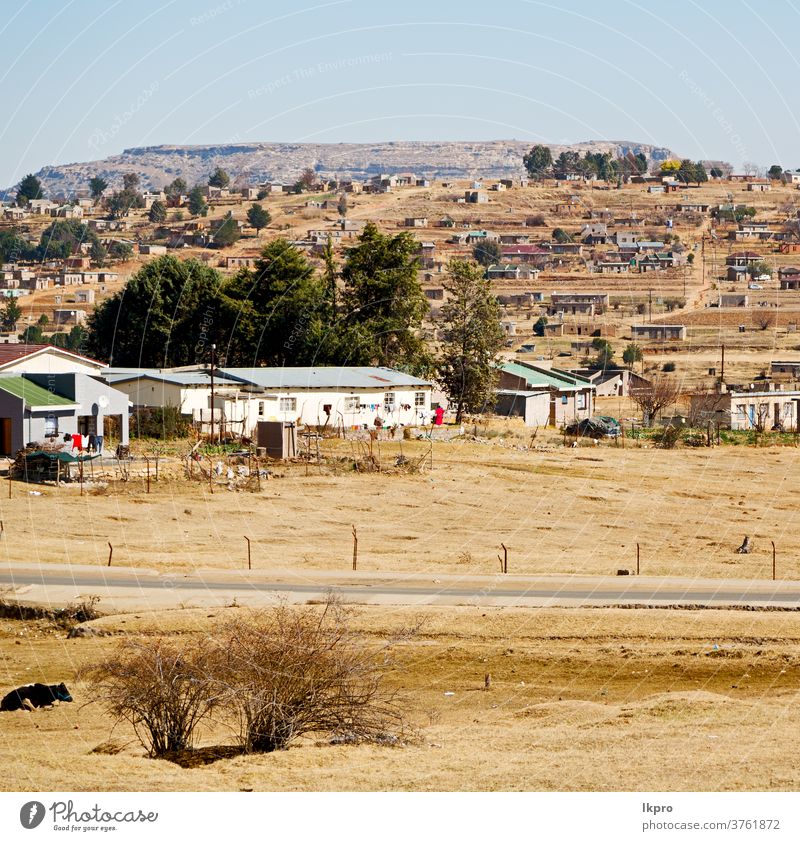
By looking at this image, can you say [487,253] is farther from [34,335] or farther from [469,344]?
[469,344]

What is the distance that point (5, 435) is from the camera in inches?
1962

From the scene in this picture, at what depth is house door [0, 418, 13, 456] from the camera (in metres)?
49.7

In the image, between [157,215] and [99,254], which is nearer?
A: [99,254]

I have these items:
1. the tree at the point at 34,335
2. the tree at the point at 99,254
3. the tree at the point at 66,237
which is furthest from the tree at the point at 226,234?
the tree at the point at 34,335

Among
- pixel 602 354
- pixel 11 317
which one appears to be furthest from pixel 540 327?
pixel 11 317

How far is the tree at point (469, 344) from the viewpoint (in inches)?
2749

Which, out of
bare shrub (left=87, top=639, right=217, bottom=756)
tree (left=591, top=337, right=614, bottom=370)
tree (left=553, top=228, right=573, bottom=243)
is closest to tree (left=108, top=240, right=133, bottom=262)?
tree (left=553, top=228, right=573, bottom=243)

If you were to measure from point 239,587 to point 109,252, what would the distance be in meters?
122

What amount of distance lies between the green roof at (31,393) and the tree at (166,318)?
23.0m

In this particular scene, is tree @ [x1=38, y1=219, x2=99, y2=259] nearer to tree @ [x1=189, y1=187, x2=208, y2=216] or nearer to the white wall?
tree @ [x1=189, y1=187, x2=208, y2=216]

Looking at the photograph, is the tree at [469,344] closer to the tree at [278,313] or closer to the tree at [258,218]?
the tree at [278,313]

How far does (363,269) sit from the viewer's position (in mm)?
75125

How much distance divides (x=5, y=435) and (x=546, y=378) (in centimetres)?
3262
